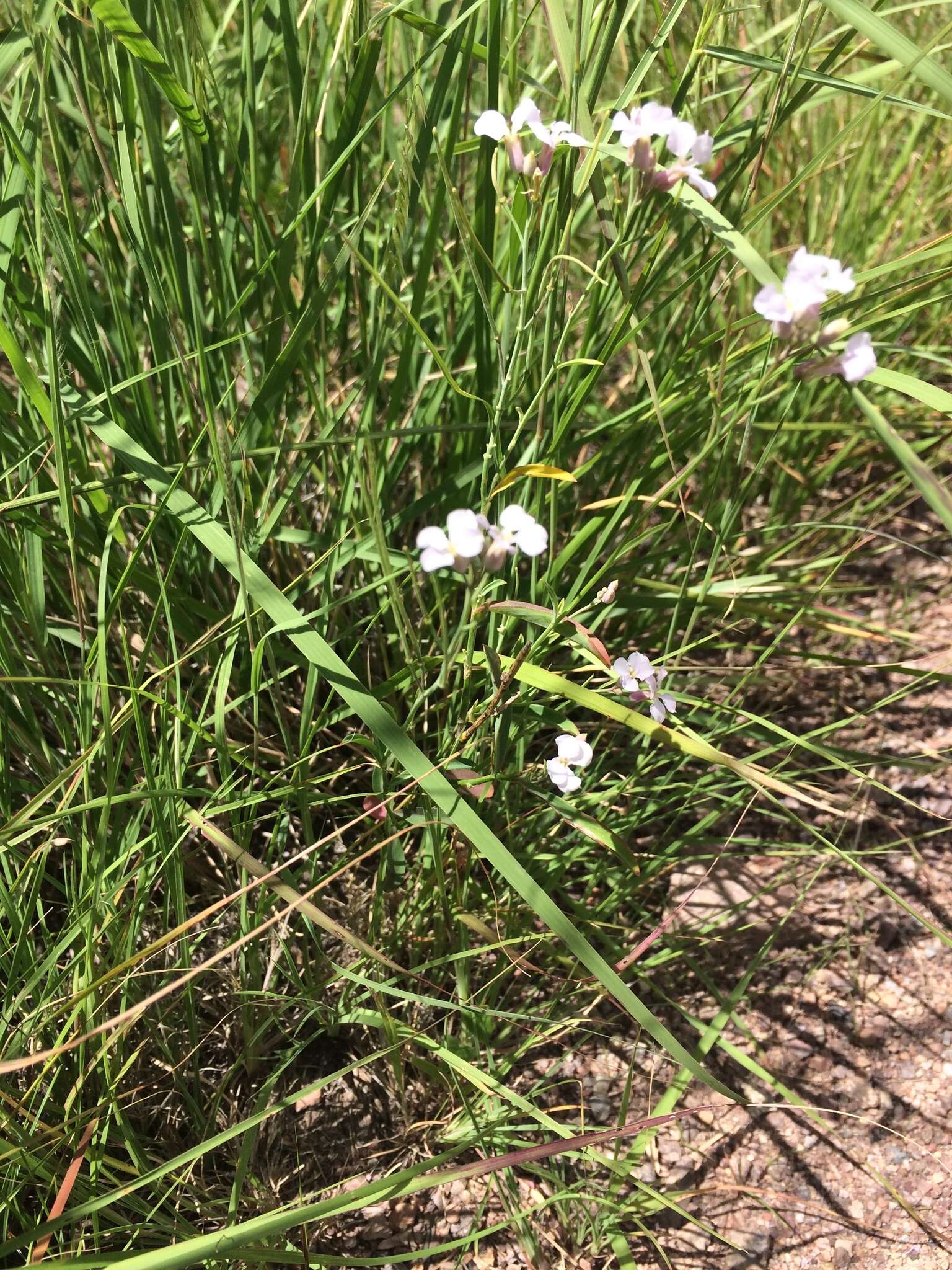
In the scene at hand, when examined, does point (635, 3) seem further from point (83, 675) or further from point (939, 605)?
point (939, 605)

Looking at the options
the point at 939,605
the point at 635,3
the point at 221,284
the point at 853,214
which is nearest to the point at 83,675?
the point at 221,284

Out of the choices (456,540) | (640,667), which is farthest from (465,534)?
(640,667)

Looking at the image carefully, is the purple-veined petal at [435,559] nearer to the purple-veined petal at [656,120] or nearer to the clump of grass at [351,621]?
the clump of grass at [351,621]

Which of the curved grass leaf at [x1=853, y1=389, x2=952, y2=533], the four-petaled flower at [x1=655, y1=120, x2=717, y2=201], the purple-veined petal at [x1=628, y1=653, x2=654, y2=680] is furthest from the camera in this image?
the purple-veined petal at [x1=628, y1=653, x2=654, y2=680]

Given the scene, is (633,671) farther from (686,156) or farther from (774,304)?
(686,156)

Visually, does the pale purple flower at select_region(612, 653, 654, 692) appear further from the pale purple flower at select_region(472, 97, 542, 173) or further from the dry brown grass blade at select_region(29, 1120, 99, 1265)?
the dry brown grass blade at select_region(29, 1120, 99, 1265)

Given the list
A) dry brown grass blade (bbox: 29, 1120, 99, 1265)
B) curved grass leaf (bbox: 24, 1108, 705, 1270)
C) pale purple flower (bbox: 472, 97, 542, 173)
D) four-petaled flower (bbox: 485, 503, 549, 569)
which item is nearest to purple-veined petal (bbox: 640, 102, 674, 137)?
pale purple flower (bbox: 472, 97, 542, 173)

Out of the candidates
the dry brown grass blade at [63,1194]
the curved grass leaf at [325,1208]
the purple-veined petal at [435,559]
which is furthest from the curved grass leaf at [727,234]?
the dry brown grass blade at [63,1194]
